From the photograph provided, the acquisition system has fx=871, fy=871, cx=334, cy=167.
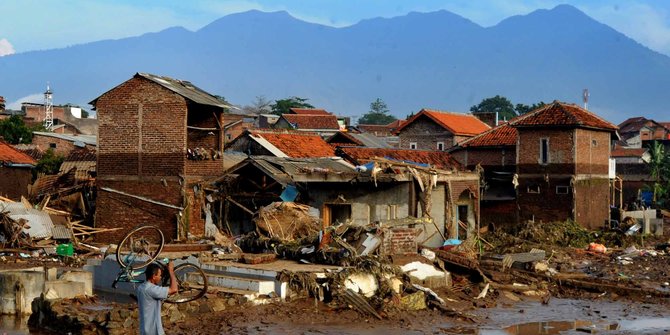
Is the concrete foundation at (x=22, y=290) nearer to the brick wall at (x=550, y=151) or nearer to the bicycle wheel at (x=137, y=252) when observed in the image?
the bicycle wheel at (x=137, y=252)

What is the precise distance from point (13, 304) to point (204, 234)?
901 centimetres

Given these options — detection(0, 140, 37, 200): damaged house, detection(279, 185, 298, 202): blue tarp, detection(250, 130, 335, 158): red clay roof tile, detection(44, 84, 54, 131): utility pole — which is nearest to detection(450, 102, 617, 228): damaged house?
detection(250, 130, 335, 158): red clay roof tile

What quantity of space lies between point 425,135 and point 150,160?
25465mm

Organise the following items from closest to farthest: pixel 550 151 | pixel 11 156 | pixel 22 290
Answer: pixel 22 290
pixel 11 156
pixel 550 151

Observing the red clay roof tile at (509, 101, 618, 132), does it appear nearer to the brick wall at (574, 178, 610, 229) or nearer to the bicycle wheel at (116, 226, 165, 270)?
the brick wall at (574, 178, 610, 229)

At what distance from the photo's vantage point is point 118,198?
89.7ft

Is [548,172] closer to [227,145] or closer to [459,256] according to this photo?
[227,145]

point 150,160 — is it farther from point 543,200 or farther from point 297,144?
point 543,200

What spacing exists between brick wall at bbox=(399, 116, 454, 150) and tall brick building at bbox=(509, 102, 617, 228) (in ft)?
29.2

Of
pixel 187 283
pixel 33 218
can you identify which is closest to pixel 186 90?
pixel 33 218

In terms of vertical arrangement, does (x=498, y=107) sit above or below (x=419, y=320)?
above

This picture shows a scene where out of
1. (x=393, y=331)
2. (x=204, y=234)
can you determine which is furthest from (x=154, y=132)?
(x=393, y=331)

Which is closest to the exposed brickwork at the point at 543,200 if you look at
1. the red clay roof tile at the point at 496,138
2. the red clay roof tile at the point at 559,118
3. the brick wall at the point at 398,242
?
the red clay roof tile at the point at 496,138

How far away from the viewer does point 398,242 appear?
69.7 feet
